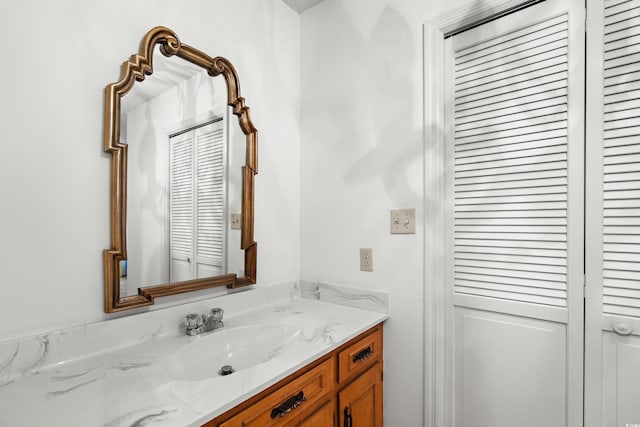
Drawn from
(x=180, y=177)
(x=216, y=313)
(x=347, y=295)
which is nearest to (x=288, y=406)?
(x=216, y=313)

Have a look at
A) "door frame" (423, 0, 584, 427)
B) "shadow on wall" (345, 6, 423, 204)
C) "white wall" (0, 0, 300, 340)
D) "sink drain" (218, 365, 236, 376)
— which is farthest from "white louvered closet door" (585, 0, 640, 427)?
"white wall" (0, 0, 300, 340)

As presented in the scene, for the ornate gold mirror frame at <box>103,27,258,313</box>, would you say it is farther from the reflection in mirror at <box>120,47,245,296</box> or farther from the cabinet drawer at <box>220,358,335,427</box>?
the cabinet drawer at <box>220,358,335,427</box>

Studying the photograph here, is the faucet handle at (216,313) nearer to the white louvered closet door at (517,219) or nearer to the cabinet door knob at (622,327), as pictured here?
the white louvered closet door at (517,219)

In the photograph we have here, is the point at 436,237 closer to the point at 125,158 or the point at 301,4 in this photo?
the point at 125,158

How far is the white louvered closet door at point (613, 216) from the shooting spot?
3.76ft

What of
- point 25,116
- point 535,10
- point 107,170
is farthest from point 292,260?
point 535,10

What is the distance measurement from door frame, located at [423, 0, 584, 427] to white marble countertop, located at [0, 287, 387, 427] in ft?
1.50

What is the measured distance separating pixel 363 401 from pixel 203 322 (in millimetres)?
783

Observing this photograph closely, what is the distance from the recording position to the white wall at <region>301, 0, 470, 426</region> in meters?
1.59

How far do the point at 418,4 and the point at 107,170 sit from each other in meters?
1.54

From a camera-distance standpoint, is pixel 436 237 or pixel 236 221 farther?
pixel 236 221

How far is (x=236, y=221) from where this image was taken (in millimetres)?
1654

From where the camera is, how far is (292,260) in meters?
1.98

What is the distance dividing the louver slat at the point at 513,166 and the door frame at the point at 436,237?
0.06 metres
